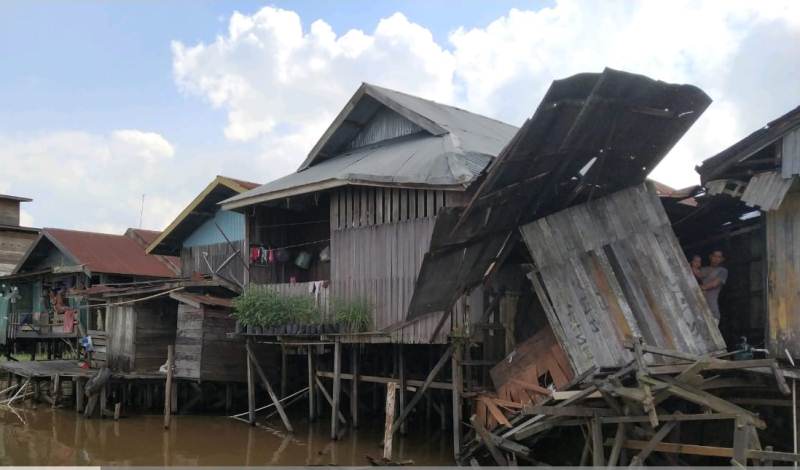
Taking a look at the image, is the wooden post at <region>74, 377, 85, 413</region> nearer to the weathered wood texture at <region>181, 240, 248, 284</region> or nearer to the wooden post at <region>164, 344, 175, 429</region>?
the wooden post at <region>164, 344, 175, 429</region>

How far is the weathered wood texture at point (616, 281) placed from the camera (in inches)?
342

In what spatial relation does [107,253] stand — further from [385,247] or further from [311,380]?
[385,247]

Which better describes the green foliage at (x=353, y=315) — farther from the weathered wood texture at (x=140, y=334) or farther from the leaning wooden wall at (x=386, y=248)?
the weathered wood texture at (x=140, y=334)

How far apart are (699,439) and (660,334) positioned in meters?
1.86

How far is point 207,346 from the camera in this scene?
1639 cm

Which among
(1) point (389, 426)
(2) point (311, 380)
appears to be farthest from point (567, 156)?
(2) point (311, 380)

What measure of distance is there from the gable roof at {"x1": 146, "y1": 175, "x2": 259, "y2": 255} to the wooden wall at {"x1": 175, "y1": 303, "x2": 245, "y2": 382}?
3.01 meters

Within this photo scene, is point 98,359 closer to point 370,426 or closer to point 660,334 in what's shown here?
point 370,426

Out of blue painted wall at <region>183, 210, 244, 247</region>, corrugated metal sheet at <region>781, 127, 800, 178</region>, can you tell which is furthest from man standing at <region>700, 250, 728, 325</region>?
blue painted wall at <region>183, 210, 244, 247</region>

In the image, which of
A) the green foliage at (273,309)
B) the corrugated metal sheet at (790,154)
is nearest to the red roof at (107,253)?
the green foliage at (273,309)

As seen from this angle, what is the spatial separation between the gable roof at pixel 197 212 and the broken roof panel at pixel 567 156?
892 cm

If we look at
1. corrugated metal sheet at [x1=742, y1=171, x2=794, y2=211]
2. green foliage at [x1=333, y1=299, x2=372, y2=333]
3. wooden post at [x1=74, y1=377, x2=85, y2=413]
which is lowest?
wooden post at [x1=74, y1=377, x2=85, y2=413]

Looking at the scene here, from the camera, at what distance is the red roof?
22.8 metres

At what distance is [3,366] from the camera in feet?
66.4
